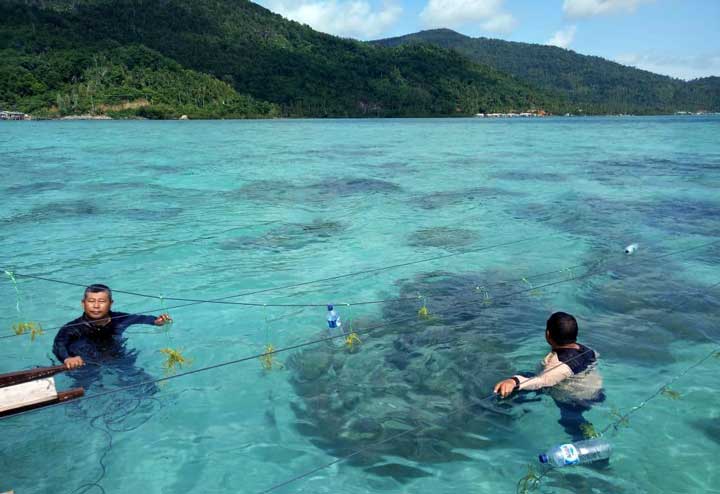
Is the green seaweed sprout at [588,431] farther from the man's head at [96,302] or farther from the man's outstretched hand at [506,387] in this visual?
the man's head at [96,302]

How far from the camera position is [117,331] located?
7148 millimetres

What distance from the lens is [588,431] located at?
577 cm

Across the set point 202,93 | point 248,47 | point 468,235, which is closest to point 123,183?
point 468,235

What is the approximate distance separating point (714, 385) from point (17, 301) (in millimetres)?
12243

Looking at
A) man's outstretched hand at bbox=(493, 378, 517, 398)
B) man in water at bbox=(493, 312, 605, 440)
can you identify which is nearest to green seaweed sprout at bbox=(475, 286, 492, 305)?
man in water at bbox=(493, 312, 605, 440)

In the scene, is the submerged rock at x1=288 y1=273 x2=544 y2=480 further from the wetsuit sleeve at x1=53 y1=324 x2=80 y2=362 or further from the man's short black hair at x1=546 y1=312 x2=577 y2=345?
the wetsuit sleeve at x1=53 y1=324 x2=80 y2=362

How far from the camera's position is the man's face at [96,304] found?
670 cm

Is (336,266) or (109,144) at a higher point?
(109,144)

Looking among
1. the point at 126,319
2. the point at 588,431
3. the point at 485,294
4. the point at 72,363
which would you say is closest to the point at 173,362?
the point at 126,319

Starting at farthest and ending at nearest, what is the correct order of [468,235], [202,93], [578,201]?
[202,93], [578,201], [468,235]

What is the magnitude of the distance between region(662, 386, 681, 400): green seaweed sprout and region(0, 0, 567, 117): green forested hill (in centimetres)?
13607

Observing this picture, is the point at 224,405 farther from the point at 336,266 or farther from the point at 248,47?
the point at 248,47

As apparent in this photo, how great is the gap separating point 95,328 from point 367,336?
397cm

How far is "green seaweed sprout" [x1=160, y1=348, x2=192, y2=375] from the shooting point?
7.51m
